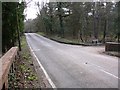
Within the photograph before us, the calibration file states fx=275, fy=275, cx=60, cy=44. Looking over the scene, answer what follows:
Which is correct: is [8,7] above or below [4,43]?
above

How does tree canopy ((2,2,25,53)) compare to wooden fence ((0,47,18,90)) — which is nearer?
wooden fence ((0,47,18,90))

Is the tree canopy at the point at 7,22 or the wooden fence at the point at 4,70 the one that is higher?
the tree canopy at the point at 7,22

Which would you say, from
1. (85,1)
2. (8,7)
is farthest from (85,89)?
(85,1)

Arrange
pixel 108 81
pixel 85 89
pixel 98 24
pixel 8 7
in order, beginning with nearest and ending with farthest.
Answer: pixel 85 89, pixel 108 81, pixel 8 7, pixel 98 24

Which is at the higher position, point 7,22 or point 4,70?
point 7,22

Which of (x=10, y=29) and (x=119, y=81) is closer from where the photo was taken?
(x=119, y=81)

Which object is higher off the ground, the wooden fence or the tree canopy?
the tree canopy

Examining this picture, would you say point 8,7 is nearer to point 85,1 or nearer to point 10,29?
point 10,29

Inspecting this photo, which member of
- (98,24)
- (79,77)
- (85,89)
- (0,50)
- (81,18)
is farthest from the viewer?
(98,24)

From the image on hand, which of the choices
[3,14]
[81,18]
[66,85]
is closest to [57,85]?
[66,85]

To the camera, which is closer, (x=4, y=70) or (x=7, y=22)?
(x=4, y=70)

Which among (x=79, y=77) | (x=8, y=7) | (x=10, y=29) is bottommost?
(x=79, y=77)

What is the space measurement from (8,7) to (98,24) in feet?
146

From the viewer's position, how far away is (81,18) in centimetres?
5672
